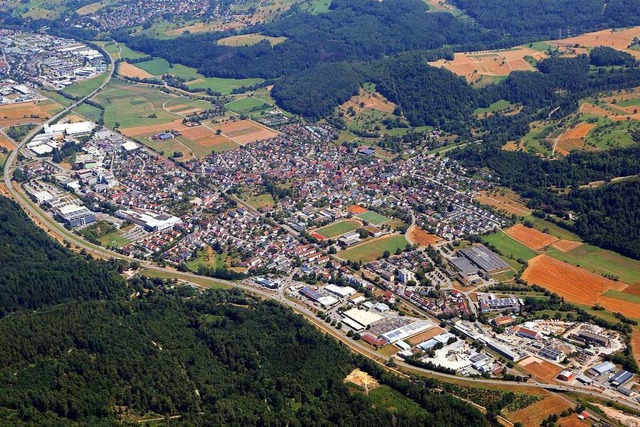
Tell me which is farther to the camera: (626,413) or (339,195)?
(339,195)

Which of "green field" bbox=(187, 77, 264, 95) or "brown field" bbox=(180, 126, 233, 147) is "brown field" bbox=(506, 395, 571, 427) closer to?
"brown field" bbox=(180, 126, 233, 147)

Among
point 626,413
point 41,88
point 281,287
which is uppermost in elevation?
point 626,413


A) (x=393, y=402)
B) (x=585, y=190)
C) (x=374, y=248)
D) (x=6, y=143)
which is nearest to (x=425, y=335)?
(x=393, y=402)

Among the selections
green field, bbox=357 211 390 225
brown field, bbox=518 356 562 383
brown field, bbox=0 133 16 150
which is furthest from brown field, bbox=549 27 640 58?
brown field, bbox=0 133 16 150

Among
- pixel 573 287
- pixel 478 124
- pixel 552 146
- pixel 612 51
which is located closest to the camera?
pixel 573 287

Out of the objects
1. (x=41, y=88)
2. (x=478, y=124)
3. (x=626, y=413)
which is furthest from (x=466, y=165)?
(x=41, y=88)

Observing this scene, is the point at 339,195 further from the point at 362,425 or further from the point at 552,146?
the point at 362,425

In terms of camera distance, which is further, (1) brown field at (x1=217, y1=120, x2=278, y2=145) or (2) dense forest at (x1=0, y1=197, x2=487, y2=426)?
(1) brown field at (x1=217, y1=120, x2=278, y2=145)
